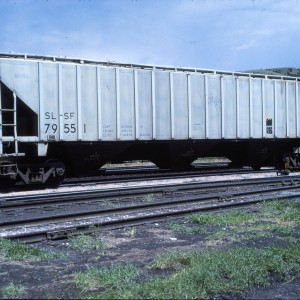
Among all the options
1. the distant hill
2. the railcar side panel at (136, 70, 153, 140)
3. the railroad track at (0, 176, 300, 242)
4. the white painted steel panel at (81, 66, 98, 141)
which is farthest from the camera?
the distant hill

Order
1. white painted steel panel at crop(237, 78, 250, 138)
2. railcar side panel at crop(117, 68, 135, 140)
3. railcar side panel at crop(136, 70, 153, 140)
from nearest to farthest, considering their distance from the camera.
Answer: railcar side panel at crop(117, 68, 135, 140)
railcar side panel at crop(136, 70, 153, 140)
white painted steel panel at crop(237, 78, 250, 138)

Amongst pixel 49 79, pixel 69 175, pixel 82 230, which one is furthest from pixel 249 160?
pixel 82 230

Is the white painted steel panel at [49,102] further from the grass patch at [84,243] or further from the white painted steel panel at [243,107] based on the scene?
the white painted steel panel at [243,107]

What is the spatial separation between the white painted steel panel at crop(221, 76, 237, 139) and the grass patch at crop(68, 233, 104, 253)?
12.3 m

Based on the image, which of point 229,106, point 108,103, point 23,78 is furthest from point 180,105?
point 23,78

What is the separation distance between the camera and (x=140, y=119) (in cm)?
1605

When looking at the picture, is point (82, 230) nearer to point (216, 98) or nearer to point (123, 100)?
point (123, 100)

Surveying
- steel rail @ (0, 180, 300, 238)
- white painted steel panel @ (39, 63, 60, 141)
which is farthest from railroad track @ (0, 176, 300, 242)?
white painted steel panel @ (39, 63, 60, 141)

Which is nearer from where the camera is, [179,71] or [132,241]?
[132,241]

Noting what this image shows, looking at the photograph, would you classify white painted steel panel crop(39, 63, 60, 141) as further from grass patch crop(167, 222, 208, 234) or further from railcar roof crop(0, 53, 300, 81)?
grass patch crop(167, 222, 208, 234)

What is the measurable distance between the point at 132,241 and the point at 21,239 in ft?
5.33

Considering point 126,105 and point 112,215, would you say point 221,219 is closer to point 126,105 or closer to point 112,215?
point 112,215

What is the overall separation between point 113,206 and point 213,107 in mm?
8867

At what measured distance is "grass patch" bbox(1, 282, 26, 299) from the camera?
4231 mm
